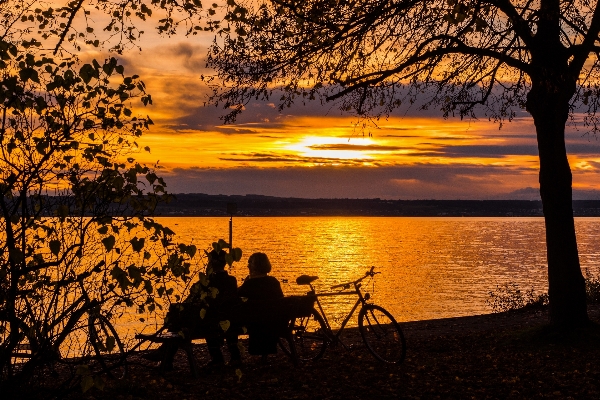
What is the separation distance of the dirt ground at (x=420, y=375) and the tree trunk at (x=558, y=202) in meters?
0.44

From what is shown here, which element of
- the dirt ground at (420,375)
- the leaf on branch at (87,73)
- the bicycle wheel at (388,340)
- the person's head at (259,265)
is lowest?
the dirt ground at (420,375)

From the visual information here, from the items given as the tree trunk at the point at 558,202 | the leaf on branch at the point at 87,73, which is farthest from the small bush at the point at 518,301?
the leaf on branch at the point at 87,73

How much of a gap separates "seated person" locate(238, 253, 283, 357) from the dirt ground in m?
0.32

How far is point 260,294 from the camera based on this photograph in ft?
36.7

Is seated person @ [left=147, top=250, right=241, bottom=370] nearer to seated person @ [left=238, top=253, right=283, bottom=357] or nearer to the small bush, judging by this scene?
seated person @ [left=238, top=253, right=283, bottom=357]

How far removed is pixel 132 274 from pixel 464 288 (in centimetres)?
4714

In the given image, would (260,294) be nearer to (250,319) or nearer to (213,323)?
(250,319)

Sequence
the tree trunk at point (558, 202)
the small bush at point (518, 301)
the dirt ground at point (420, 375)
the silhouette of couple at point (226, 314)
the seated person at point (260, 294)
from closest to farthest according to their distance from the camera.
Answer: the dirt ground at point (420, 375)
the silhouette of couple at point (226, 314)
the seated person at point (260, 294)
the tree trunk at point (558, 202)
the small bush at point (518, 301)

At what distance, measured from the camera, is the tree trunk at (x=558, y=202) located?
12.8 meters

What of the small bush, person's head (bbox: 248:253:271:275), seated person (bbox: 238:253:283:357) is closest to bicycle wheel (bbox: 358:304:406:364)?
seated person (bbox: 238:253:283:357)

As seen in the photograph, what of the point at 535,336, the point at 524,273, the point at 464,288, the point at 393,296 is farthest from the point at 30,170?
the point at 524,273

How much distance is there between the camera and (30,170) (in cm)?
641

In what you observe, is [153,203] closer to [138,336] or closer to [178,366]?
[138,336]

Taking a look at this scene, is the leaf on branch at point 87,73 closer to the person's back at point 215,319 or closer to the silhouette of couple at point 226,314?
the person's back at point 215,319
